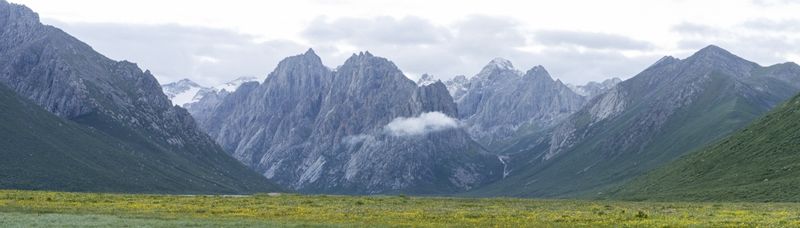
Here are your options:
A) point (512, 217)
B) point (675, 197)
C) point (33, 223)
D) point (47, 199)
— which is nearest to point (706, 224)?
point (512, 217)

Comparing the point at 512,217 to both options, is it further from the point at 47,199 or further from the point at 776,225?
the point at 47,199

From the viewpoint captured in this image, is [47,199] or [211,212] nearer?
[211,212]

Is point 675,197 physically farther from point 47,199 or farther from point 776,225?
point 47,199

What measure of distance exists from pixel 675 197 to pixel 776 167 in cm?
2612

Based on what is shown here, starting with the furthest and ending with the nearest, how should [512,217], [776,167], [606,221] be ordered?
[776,167]
[512,217]
[606,221]

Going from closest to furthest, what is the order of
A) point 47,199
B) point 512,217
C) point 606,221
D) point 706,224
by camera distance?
point 706,224, point 606,221, point 512,217, point 47,199

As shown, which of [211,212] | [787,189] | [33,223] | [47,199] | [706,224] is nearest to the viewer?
[33,223]

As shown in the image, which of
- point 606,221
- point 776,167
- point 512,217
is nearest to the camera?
point 606,221

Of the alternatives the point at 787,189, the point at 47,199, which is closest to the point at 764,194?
the point at 787,189

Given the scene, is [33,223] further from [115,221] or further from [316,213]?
[316,213]

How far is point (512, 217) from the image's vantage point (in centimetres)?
7212

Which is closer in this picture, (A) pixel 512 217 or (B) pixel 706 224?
(B) pixel 706 224

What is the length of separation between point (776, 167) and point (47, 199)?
17203cm

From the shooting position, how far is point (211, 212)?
258ft
